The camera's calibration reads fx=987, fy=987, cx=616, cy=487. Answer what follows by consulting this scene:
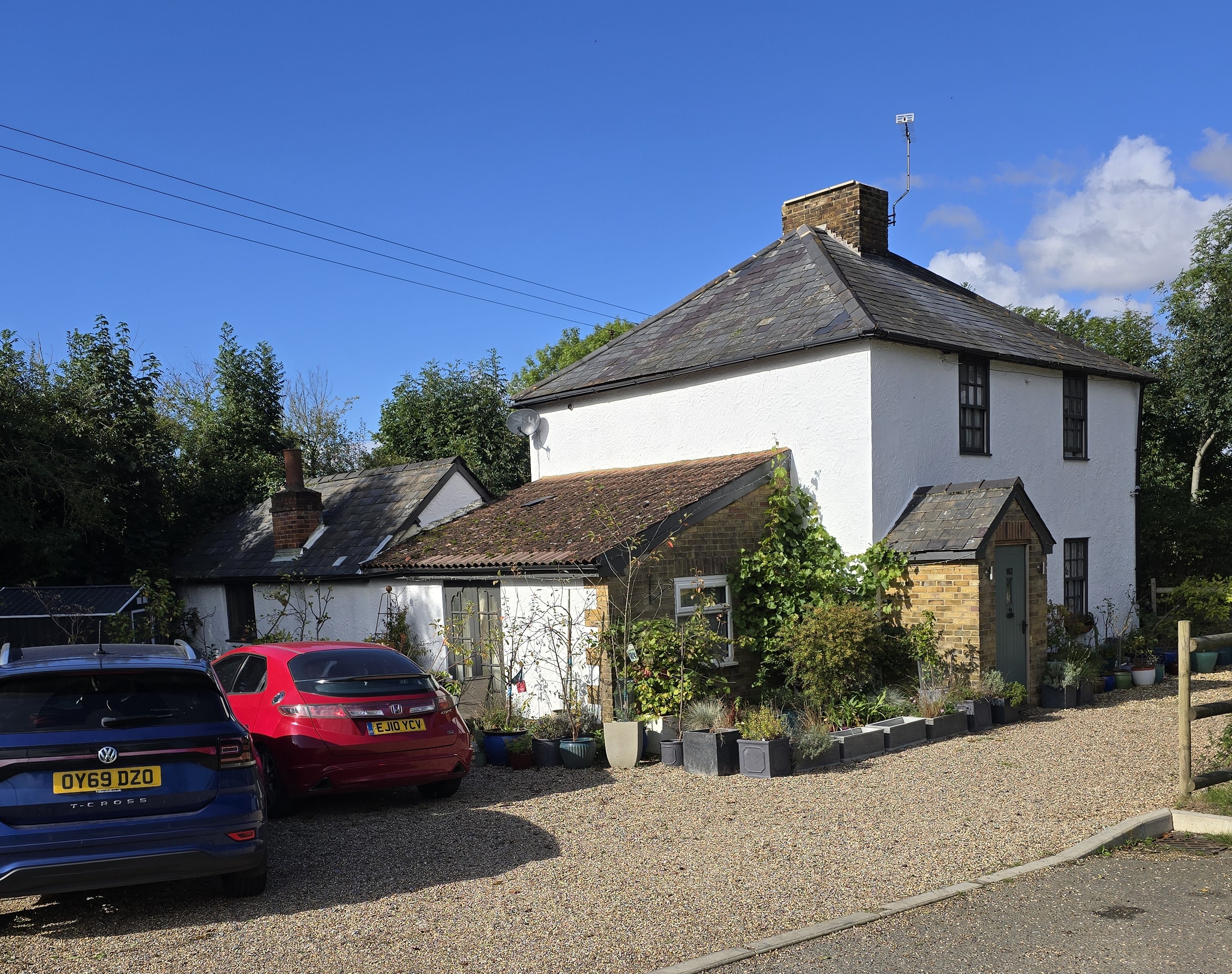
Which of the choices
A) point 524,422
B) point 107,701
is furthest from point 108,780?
point 524,422

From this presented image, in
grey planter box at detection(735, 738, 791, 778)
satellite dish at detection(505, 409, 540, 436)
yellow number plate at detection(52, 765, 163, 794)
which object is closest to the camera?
yellow number plate at detection(52, 765, 163, 794)

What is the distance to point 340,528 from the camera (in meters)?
20.2

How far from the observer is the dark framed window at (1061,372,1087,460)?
18219 millimetres

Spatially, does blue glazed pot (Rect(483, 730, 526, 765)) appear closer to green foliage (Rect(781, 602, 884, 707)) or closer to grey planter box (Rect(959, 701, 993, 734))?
green foliage (Rect(781, 602, 884, 707))

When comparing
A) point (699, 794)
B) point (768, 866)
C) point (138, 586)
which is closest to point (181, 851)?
point (768, 866)

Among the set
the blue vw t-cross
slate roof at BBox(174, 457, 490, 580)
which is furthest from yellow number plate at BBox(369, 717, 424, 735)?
slate roof at BBox(174, 457, 490, 580)

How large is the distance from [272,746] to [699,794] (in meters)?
4.06

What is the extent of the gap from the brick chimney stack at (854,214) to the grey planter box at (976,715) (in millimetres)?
9578

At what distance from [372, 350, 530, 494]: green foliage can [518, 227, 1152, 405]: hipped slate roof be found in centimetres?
1035

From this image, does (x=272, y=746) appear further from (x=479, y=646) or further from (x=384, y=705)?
(x=479, y=646)

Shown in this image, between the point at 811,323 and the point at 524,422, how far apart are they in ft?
20.8

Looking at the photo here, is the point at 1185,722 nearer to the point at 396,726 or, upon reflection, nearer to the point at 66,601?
the point at 396,726

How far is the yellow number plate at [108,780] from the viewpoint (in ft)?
18.9

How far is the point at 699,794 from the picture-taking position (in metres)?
9.62
